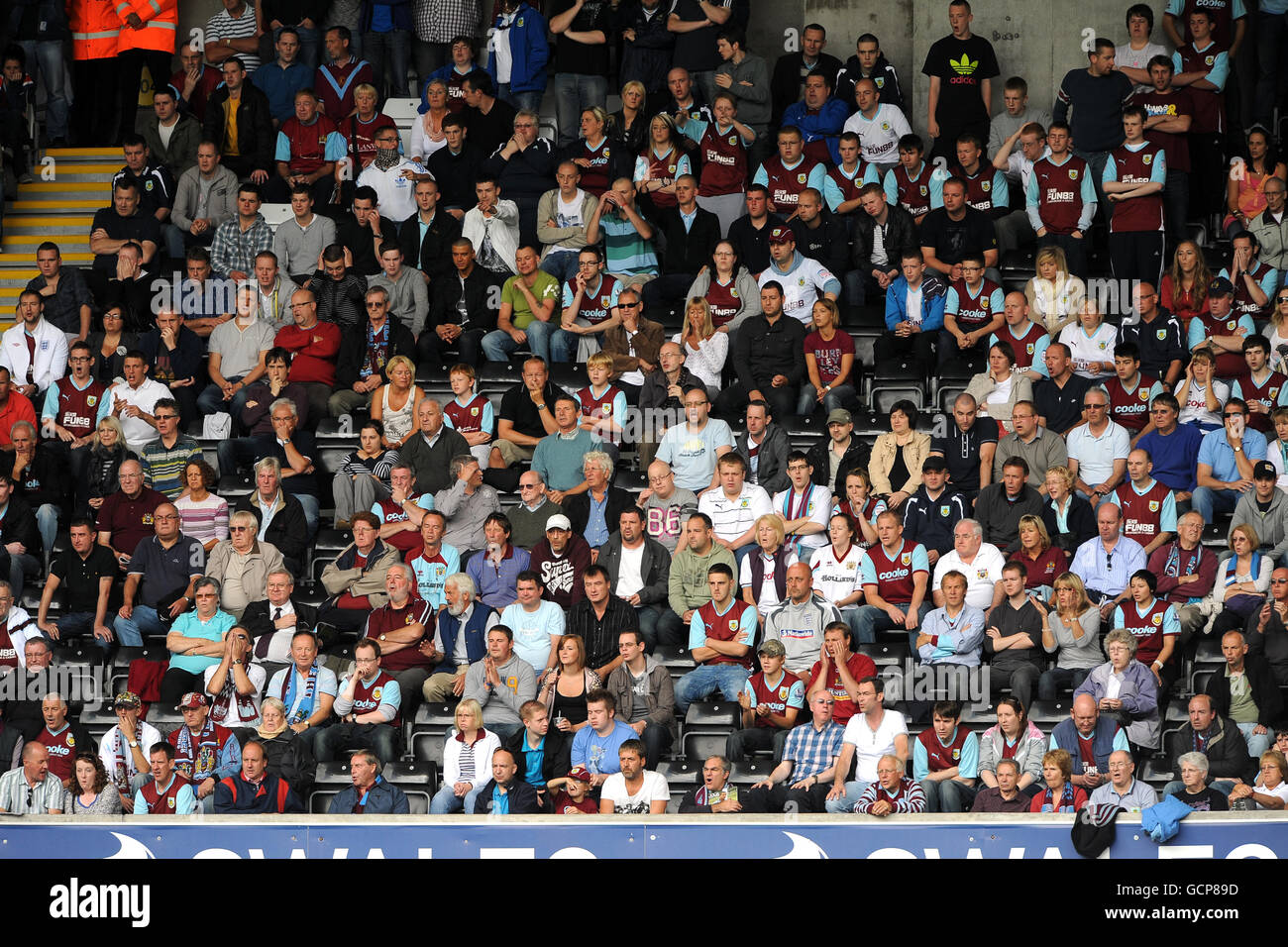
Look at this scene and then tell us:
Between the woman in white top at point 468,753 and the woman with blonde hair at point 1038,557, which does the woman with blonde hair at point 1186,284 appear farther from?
the woman in white top at point 468,753

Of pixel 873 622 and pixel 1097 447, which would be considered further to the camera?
pixel 1097 447

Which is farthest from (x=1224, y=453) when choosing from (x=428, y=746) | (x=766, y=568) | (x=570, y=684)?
(x=428, y=746)

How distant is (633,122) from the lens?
15633mm

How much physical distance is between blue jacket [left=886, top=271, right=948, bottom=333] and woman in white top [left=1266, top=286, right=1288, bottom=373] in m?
2.44

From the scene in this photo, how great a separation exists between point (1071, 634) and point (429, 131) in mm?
7350

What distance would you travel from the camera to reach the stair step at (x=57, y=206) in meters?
17.0

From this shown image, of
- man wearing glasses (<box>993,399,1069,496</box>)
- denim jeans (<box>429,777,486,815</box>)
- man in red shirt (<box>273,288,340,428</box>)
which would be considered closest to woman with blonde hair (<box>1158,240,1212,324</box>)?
man wearing glasses (<box>993,399,1069,496</box>)

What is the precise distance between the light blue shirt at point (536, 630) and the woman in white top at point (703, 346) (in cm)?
275

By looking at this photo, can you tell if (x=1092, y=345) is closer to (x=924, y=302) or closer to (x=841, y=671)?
(x=924, y=302)

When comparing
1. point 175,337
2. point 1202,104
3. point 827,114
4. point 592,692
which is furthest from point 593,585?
point 1202,104

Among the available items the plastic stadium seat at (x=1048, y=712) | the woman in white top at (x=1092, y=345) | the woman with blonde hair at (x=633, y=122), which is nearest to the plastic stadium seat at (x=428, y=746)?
the plastic stadium seat at (x=1048, y=712)
